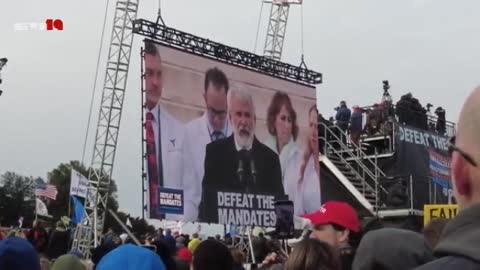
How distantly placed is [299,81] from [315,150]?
191cm

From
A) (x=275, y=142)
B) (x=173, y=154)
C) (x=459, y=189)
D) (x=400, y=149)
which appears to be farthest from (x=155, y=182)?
(x=459, y=189)

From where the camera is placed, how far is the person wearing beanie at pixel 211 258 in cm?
361

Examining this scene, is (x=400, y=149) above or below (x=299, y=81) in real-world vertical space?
below

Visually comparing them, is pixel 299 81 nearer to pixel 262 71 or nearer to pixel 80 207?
pixel 262 71

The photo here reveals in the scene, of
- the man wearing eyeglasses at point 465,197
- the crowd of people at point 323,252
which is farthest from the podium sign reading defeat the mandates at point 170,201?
the man wearing eyeglasses at point 465,197

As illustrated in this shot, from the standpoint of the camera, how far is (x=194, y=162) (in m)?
16.2

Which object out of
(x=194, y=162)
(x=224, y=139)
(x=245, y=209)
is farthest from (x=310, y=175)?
(x=194, y=162)

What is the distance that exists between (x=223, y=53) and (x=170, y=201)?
4.13 m

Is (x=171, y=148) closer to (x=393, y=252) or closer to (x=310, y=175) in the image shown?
(x=310, y=175)

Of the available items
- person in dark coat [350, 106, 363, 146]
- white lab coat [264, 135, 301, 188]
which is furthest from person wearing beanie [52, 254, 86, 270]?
person in dark coat [350, 106, 363, 146]

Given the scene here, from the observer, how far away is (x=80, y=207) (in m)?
17.4

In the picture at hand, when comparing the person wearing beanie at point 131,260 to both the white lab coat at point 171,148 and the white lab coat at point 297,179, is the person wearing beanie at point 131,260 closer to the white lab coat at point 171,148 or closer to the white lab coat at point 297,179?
the white lab coat at point 171,148

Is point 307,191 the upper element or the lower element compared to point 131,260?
upper

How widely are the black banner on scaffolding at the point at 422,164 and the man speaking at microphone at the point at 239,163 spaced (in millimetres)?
3891
